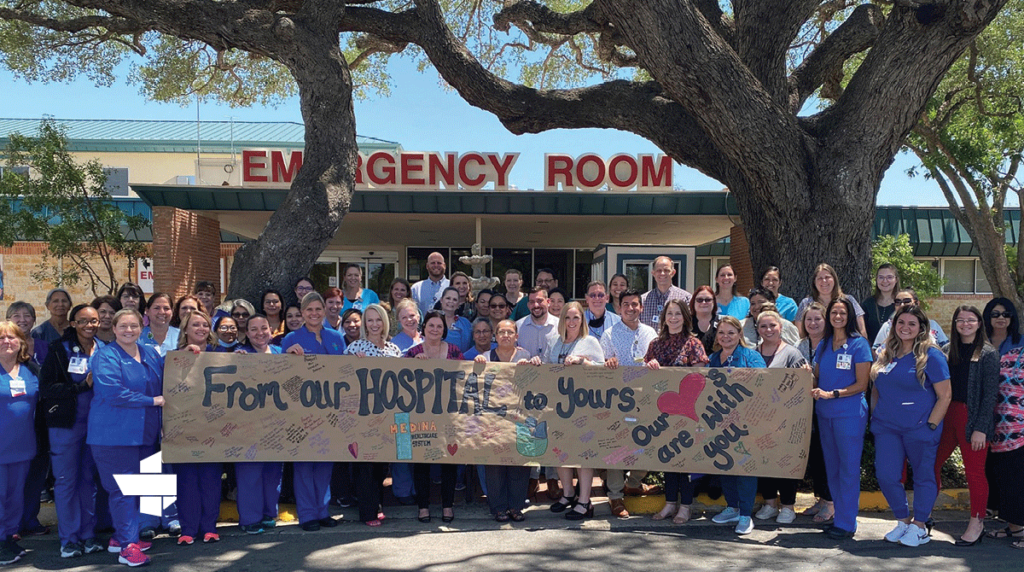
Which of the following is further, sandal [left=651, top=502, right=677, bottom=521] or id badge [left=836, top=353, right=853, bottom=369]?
sandal [left=651, top=502, right=677, bottom=521]

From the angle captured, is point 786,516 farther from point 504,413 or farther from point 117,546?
point 117,546

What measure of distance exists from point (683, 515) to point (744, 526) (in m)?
0.48

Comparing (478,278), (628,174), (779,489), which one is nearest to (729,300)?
(779,489)

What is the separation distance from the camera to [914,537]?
515cm

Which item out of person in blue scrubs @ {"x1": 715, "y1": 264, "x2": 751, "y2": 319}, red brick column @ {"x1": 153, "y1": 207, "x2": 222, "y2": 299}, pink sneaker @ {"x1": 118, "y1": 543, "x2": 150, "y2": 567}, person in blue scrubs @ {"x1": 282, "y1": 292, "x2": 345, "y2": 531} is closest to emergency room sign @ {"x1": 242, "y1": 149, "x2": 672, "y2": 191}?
red brick column @ {"x1": 153, "y1": 207, "x2": 222, "y2": 299}

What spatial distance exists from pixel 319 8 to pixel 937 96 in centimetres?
1175

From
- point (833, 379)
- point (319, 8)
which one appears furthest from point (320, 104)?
point (833, 379)

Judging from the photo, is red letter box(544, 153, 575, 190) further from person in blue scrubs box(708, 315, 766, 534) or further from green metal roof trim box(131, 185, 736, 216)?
person in blue scrubs box(708, 315, 766, 534)

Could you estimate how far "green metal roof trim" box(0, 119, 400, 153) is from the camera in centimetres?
3534


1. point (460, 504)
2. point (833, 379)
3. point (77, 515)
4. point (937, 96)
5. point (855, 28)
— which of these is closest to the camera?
point (77, 515)

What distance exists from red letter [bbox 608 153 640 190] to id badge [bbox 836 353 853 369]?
31.7 ft

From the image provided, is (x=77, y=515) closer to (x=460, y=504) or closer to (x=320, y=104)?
(x=460, y=504)

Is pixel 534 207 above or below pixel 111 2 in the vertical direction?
below

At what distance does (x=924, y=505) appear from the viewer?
5.18 meters
